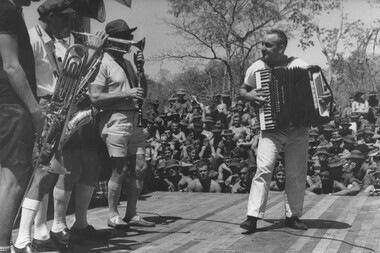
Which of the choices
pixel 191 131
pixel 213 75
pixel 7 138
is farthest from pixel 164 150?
pixel 213 75

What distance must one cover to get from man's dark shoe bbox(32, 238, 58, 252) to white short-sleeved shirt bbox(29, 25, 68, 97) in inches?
45.1

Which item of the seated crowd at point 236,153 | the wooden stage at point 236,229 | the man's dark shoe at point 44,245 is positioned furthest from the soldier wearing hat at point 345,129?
the man's dark shoe at point 44,245

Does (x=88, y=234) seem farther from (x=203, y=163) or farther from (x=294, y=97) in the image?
(x=203, y=163)

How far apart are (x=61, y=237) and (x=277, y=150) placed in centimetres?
226

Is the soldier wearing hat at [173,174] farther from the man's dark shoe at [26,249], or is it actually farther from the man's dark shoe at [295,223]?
the man's dark shoe at [26,249]

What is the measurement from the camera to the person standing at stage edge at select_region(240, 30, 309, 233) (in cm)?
555

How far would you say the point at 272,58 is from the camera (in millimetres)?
5645

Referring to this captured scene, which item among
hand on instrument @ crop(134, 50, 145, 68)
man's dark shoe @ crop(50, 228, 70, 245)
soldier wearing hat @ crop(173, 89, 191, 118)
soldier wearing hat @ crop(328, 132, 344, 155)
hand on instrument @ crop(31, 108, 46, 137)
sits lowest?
man's dark shoe @ crop(50, 228, 70, 245)

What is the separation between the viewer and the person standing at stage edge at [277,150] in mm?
5551

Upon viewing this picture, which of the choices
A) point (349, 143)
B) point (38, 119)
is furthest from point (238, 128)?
point (38, 119)

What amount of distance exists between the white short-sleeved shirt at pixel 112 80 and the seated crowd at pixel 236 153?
4.37 m

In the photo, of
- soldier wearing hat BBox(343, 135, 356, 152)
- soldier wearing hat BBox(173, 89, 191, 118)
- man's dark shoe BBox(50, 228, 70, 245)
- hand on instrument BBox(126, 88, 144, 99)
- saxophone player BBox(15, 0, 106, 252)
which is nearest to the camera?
saxophone player BBox(15, 0, 106, 252)

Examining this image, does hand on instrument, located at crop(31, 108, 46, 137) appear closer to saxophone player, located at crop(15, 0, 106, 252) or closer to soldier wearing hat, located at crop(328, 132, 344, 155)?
saxophone player, located at crop(15, 0, 106, 252)

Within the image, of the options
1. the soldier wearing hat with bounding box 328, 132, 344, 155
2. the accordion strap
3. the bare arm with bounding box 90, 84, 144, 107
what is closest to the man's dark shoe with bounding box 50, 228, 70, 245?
the bare arm with bounding box 90, 84, 144, 107
